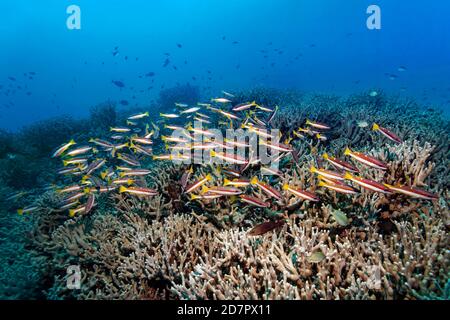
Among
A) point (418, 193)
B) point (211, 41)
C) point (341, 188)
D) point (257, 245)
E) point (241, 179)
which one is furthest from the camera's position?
point (211, 41)

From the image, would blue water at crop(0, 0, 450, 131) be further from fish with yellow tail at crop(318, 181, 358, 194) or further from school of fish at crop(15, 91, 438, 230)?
fish with yellow tail at crop(318, 181, 358, 194)

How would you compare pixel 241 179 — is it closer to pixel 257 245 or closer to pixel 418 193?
pixel 257 245

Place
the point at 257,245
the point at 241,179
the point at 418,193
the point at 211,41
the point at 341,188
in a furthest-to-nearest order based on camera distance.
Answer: the point at 211,41, the point at 241,179, the point at 257,245, the point at 341,188, the point at 418,193

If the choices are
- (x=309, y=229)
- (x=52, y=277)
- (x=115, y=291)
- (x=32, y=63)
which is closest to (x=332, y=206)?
(x=309, y=229)

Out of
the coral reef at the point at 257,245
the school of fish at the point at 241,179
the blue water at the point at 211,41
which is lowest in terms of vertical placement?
the coral reef at the point at 257,245

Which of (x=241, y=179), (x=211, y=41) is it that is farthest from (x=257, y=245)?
(x=211, y=41)

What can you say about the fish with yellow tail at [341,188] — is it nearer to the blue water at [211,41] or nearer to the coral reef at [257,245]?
the coral reef at [257,245]

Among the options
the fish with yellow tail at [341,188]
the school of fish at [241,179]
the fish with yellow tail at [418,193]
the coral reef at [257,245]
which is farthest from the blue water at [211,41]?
the fish with yellow tail at [418,193]

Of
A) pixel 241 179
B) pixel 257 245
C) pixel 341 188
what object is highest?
pixel 341 188

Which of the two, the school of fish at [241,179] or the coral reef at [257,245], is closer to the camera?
the coral reef at [257,245]

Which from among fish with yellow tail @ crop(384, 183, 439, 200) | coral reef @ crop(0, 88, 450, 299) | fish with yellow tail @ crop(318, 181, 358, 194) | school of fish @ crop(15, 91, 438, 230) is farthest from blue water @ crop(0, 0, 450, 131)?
fish with yellow tail @ crop(384, 183, 439, 200)

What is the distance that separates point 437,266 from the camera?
2.75m

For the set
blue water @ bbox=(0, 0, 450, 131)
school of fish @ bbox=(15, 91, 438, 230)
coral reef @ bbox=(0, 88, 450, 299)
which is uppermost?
blue water @ bbox=(0, 0, 450, 131)

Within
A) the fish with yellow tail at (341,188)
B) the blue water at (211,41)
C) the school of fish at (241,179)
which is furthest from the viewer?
the blue water at (211,41)
